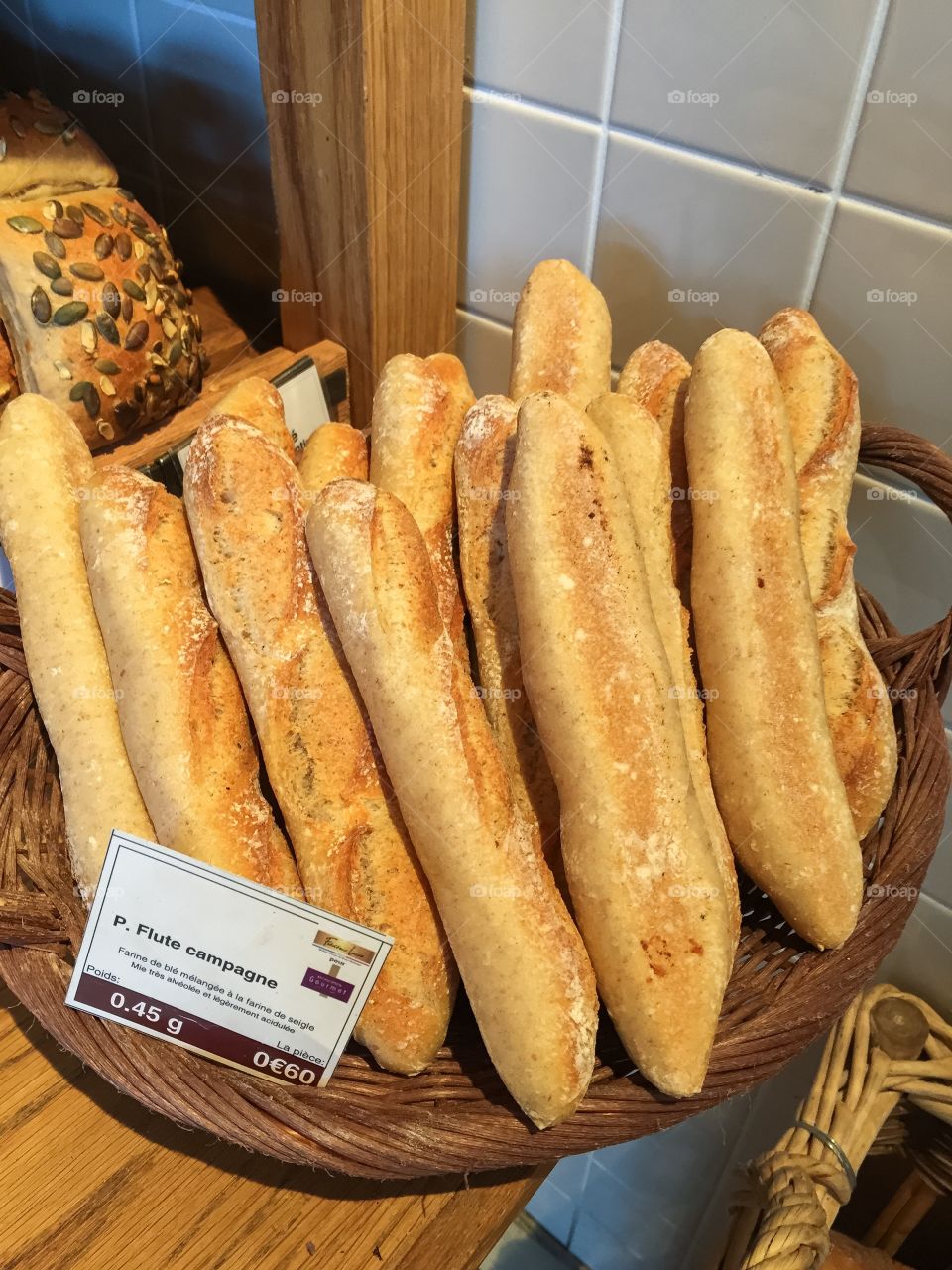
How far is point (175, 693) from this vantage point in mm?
940

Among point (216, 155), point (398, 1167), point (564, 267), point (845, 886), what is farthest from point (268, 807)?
point (216, 155)

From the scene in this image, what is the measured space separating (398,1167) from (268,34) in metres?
1.38

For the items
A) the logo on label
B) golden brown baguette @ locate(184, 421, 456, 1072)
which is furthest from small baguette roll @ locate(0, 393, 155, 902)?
the logo on label

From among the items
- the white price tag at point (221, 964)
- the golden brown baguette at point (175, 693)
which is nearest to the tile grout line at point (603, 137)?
the golden brown baguette at point (175, 693)

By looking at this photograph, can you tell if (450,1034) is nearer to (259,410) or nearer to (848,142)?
(259,410)

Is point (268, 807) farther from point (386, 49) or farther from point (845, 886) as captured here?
point (386, 49)

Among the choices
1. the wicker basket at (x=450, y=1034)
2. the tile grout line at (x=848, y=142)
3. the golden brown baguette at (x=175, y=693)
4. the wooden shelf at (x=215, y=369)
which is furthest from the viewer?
the wooden shelf at (x=215, y=369)

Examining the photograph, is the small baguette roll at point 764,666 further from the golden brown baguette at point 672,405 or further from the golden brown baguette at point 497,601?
the golden brown baguette at point 497,601

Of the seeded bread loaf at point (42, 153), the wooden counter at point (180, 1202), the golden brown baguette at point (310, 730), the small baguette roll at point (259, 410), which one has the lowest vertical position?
the wooden counter at point (180, 1202)

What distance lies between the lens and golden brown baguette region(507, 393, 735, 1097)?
2.86 ft

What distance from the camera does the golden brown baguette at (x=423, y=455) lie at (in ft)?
3.61

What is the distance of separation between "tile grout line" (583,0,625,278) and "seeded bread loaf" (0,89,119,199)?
0.70 m

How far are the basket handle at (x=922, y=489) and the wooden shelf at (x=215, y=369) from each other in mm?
836

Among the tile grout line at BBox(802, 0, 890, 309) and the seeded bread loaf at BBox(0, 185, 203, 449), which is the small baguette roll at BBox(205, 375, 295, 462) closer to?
the seeded bread loaf at BBox(0, 185, 203, 449)
